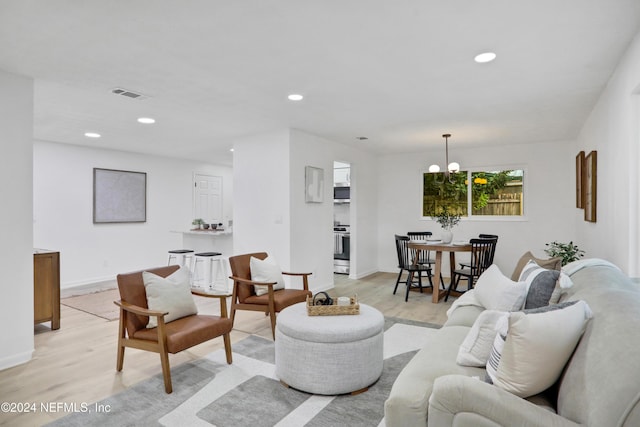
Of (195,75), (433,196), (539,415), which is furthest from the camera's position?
(433,196)

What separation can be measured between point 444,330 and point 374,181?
505 centimetres

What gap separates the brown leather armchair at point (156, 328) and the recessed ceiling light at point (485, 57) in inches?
108

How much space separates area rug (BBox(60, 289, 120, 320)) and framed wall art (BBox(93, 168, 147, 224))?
5.04 ft

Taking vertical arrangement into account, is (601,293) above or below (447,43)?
below

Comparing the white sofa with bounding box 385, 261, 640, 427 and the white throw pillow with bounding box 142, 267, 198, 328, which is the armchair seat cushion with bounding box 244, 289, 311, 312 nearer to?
the white throw pillow with bounding box 142, 267, 198, 328

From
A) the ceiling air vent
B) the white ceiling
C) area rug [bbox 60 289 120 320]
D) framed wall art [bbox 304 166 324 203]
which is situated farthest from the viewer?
framed wall art [bbox 304 166 324 203]

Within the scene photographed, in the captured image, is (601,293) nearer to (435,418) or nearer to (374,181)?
(435,418)

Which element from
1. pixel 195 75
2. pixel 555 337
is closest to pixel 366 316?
pixel 555 337

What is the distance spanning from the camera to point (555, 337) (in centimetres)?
145

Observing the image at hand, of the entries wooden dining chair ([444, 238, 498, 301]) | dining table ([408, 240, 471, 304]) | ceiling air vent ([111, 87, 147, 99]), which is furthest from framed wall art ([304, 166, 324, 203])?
ceiling air vent ([111, 87, 147, 99])

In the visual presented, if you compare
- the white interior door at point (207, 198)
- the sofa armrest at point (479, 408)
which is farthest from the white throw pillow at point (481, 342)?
the white interior door at point (207, 198)

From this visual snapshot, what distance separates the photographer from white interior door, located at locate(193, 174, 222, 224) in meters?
8.12

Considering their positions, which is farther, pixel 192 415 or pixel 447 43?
pixel 447 43

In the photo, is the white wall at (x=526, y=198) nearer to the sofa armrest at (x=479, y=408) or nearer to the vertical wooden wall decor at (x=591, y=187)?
the vertical wooden wall decor at (x=591, y=187)
